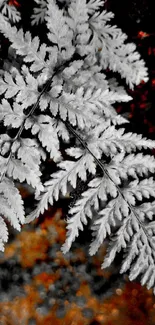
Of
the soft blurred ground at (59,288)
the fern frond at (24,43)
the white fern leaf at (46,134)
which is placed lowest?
the soft blurred ground at (59,288)

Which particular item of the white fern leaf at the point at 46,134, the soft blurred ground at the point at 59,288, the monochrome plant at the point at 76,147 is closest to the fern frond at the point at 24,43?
the monochrome plant at the point at 76,147

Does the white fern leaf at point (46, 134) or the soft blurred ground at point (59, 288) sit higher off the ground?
the white fern leaf at point (46, 134)

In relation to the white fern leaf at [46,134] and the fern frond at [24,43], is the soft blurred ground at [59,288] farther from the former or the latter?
the fern frond at [24,43]

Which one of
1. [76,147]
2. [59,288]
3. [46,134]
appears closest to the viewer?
[46,134]

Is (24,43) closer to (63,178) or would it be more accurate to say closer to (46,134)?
(46,134)

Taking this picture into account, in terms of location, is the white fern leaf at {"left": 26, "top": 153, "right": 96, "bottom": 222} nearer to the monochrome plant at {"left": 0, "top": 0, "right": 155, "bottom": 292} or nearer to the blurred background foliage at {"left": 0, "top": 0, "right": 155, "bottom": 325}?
the monochrome plant at {"left": 0, "top": 0, "right": 155, "bottom": 292}

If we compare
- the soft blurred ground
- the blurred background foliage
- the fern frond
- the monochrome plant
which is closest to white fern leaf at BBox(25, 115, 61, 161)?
the monochrome plant

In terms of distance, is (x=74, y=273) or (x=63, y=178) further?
(x=74, y=273)

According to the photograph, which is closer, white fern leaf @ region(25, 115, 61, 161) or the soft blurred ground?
white fern leaf @ region(25, 115, 61, 161)

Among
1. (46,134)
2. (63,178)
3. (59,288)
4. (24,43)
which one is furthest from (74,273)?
(24,43)
